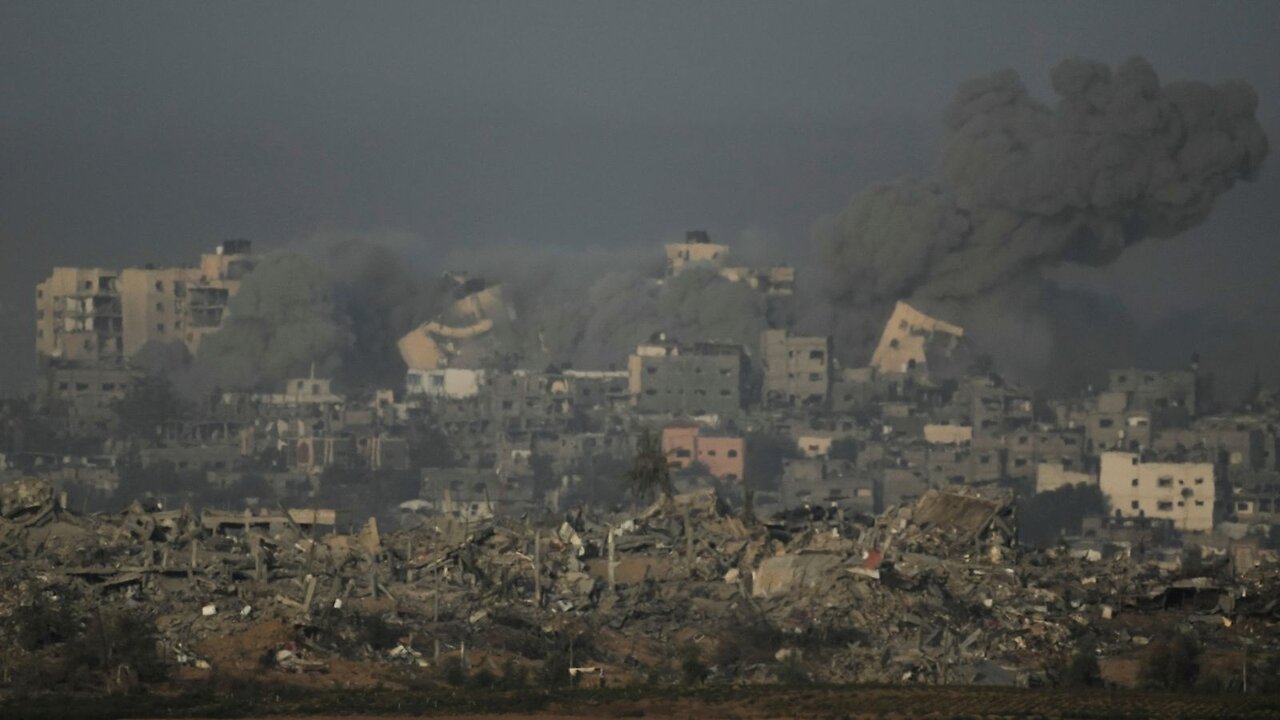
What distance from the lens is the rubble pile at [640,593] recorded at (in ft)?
156

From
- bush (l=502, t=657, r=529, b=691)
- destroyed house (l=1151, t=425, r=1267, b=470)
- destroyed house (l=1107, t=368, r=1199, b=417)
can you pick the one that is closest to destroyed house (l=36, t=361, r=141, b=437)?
destroyed house (l=1107, t=368, r=1199, b=417)

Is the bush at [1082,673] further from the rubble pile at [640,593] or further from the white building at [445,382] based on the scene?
the white building at [445,382]

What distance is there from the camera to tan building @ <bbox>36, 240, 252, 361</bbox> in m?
140

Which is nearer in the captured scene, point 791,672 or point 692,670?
point 692,670

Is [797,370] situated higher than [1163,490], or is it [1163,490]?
[797,370]

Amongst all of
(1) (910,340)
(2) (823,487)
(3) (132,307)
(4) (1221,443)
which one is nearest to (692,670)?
(2) (823,487)

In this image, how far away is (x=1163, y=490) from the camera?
100625 millimetres

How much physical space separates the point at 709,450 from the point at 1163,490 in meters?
19.2

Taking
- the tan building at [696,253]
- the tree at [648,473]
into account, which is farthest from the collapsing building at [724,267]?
the tree at [648,473]

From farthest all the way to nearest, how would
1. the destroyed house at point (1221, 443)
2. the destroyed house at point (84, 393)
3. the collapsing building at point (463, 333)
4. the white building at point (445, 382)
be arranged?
the collapsing building at point (463, 333) < the white building at point (445, 382) < the destroyed house at point (84, 393) < the destroyed house at point (1221, 443)

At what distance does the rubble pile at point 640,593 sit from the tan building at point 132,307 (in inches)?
3200

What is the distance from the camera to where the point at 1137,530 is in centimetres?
9462

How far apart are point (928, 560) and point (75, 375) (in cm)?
8038

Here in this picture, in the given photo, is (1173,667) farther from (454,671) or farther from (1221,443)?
(1221,443)
